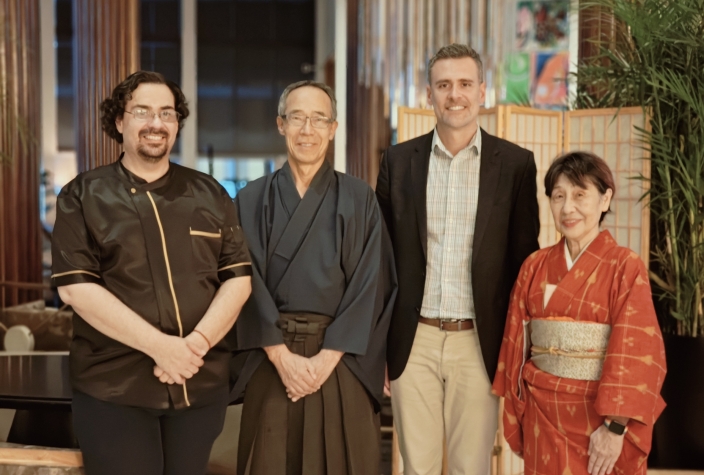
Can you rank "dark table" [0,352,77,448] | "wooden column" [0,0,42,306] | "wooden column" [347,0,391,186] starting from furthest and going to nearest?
"wooden column" [347,0,391,186] → "wooden column" [0,0,42,306] → "dark table" [0,352,77,448]

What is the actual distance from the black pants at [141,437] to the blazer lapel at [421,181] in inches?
29.6

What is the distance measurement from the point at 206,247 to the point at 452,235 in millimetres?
721

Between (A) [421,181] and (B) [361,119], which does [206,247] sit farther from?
(B) [361,119]

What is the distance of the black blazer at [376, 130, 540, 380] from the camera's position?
2.02 meters

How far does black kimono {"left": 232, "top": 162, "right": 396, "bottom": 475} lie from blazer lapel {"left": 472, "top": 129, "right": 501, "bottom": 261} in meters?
0.28

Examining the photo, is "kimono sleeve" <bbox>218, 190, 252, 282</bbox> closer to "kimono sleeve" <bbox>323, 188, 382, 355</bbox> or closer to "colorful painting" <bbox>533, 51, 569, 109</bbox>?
"kimono sleeve" <bbox>323, 188, 382, 355</bbox>

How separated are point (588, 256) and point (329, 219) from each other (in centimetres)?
67

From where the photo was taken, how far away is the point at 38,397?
7.83 feet

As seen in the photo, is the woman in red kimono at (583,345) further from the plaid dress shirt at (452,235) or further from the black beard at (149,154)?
the black beard at (149,154)

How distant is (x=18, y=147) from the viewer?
5441 millimetres

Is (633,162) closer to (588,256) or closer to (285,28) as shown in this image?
(588,256)

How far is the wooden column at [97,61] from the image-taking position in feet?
19.2

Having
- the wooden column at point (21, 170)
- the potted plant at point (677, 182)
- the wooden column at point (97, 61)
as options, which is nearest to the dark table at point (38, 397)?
the potted plant at point (677, 182)

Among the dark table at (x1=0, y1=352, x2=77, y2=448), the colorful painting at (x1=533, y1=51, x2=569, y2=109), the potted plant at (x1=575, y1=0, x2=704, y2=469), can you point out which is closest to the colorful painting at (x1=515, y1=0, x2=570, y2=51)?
the colorful painting at (x1=533, y1=51, x2=569, y2=109)
